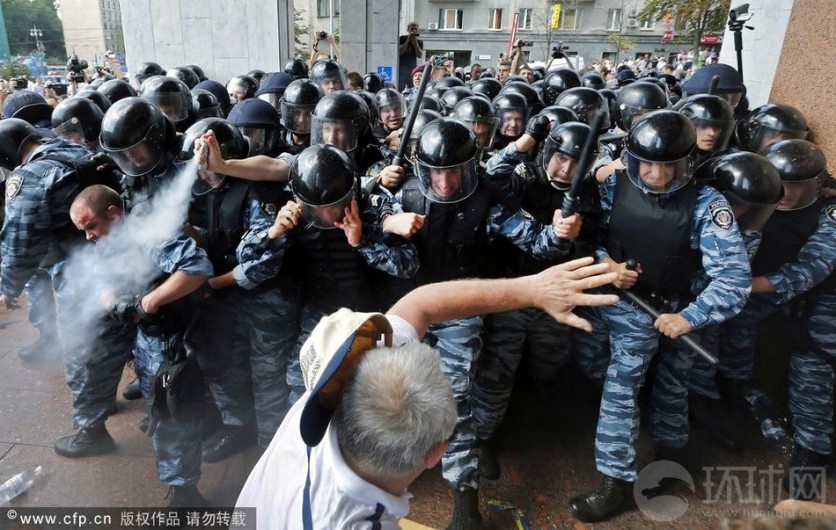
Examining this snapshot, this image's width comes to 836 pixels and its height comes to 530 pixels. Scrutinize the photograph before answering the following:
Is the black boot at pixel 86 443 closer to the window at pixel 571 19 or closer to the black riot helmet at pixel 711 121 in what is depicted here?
the black riot helmet at pixel 711 121

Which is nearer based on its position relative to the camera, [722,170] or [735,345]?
[722,170]

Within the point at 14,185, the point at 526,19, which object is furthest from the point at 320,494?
the point at 526,19

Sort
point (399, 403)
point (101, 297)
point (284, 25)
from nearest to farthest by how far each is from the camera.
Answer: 1. point (399, 403)
2. point (101, 297)
3. point (284, 25)

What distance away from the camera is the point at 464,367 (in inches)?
118

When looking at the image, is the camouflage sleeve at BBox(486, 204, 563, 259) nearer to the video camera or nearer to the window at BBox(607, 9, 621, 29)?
the video camera

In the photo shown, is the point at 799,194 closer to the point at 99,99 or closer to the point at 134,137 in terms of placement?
the point at 134,137

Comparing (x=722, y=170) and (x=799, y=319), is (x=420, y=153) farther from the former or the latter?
(x=799, y=319)

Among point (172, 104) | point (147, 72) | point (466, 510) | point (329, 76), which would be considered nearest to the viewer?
point (466, 510)

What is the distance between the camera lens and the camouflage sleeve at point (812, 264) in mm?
3125

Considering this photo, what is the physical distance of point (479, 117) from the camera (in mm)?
4383

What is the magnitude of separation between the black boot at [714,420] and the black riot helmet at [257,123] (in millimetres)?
3899

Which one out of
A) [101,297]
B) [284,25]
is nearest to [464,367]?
[101,297]

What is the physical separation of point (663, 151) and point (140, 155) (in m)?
3.08

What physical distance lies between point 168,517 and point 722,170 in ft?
12.4
